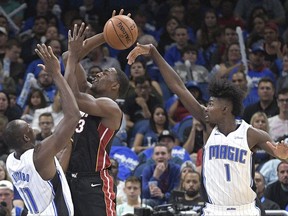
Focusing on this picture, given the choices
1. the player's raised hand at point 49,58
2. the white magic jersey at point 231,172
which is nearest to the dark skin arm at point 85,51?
the player's raised hand at point 49,58

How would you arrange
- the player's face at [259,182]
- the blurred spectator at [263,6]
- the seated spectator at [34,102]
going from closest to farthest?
1. the player's face at [259,182]
2. the seated spectator at [34,102]
3. the blurred spectator at [263,6]

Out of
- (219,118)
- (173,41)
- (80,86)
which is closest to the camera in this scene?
(219,118)

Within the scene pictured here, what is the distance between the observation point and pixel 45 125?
1259 centimetres

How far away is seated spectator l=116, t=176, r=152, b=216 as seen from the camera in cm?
1114

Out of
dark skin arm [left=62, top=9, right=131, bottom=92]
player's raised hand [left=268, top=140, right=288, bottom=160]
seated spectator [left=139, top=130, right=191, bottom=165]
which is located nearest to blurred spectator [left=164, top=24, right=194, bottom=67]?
seated spectator [left=139, top=130, right=191, bottom=165]

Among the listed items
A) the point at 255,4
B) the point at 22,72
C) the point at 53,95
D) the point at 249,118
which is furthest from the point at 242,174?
the point at 255,4

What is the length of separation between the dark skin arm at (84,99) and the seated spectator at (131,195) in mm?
2953

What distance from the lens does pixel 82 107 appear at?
802 cm

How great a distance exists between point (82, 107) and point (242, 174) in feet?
4.98

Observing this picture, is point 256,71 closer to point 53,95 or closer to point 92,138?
point 53,95

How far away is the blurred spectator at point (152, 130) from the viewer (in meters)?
13.1

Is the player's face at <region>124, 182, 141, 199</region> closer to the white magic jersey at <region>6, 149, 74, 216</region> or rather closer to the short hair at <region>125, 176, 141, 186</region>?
the short hair at <region>125, 176, 141, 186</region>

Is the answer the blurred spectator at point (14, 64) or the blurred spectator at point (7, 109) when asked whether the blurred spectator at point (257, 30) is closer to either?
the blurred spectator at point (14, 64)

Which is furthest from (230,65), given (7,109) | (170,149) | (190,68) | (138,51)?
(138,51)
